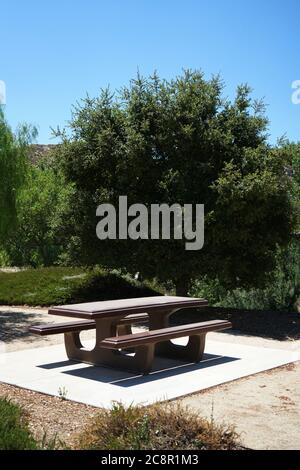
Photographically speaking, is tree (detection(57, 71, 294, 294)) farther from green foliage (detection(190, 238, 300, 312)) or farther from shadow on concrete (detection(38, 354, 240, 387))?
shadow on concrete (detection(38, 354, 240, 387))

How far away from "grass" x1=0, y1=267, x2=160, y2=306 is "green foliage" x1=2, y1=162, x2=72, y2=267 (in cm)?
865

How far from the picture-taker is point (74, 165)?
42.2 ft

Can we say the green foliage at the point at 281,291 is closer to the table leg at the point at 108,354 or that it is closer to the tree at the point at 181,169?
the tree at the point at 181,169

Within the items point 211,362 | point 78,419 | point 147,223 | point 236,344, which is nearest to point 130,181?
point 147,223

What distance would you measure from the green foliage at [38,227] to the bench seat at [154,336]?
1703 cm

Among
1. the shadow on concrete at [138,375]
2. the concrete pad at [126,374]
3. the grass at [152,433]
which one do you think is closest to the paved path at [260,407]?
the concrete pad at [126,374]

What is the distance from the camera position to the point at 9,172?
11664 mm

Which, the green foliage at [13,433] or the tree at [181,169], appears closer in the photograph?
the green foliage at [13,433]

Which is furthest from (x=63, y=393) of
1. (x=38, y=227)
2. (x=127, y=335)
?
(x=38, y=227)

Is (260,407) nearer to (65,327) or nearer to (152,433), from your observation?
(152,433)

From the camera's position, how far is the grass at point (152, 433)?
4.04 m

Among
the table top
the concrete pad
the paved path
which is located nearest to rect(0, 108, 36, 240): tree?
the concrete pad

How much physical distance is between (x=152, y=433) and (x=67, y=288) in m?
10.7

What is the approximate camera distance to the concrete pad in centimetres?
625
